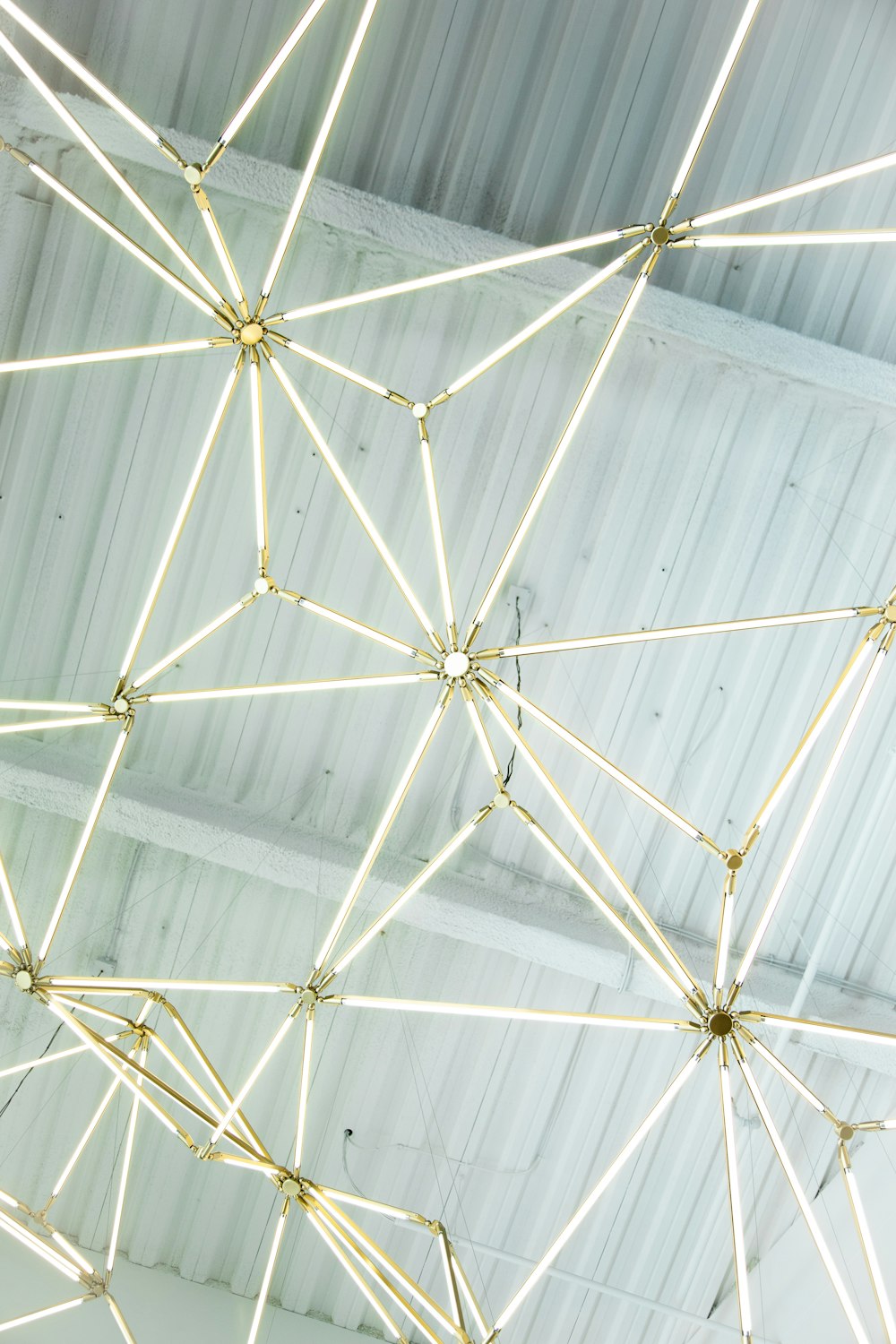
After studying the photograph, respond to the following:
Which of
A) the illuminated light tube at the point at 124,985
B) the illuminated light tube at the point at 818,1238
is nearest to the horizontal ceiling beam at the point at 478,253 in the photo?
the illuminated light tube at the point at 818,1238

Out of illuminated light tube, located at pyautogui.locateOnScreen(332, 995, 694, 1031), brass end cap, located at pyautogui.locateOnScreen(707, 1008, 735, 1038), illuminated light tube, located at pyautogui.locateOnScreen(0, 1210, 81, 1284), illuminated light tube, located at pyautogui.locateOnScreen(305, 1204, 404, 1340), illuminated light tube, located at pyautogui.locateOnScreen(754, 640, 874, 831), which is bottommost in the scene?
illuminated light tube, located at pyautogui.locateOnScreen(0, 1210, 81, 1284)

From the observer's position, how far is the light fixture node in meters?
8.57

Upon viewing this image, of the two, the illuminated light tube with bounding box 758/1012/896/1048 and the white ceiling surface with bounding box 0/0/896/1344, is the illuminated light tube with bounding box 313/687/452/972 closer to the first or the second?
the white ceiling surface with bounding box 0/0/896/1344

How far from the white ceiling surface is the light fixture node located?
3007 millimetres

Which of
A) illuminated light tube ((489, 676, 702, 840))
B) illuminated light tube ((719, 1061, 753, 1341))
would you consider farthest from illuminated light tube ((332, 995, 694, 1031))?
illuminated light tube ((489, 676, 702, 840))

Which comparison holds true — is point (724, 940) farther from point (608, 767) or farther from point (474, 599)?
point (474, 599)

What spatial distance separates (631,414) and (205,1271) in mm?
11680

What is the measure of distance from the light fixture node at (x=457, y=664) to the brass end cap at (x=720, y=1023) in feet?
11.4

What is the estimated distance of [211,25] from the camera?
10.6 metres

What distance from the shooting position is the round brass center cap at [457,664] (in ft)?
28.1

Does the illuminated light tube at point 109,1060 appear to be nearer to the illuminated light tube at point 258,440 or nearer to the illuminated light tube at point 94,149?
the illuminated light tube at point 258,440

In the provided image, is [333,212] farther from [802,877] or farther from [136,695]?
[802,877]

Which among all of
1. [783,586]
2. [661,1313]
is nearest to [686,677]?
[783,586]

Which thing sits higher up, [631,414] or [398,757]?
[631,414]
